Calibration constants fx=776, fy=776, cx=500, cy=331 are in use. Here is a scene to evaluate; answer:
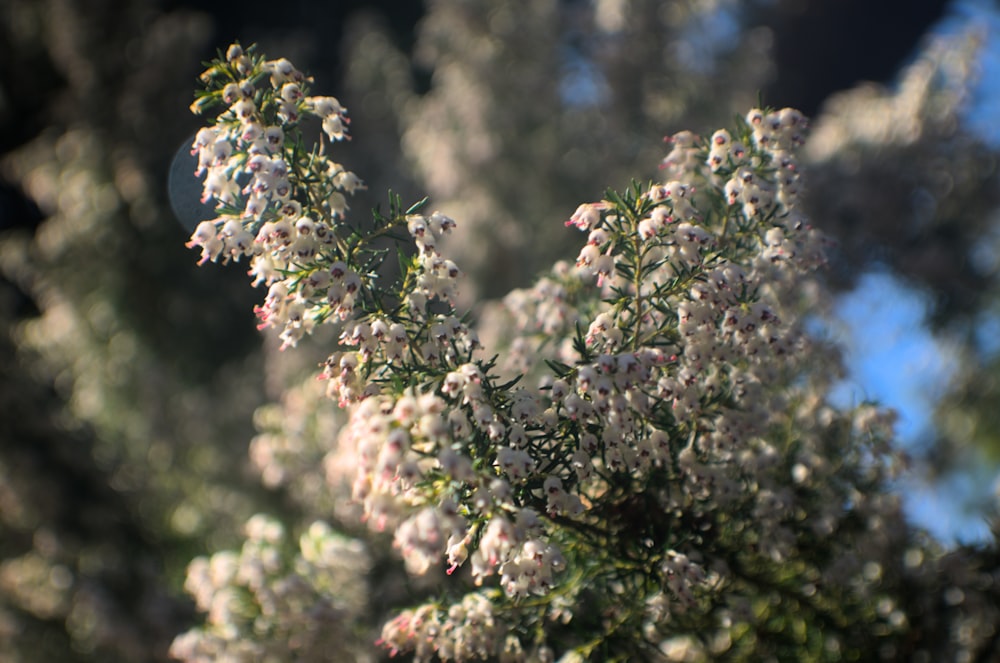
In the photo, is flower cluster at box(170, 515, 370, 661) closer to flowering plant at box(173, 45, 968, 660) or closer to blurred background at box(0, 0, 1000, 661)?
flowering plant at box(173, 45, 968, 660)

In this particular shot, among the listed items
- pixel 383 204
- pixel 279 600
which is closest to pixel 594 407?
pixel 279 600

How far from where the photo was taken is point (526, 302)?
3.09 m

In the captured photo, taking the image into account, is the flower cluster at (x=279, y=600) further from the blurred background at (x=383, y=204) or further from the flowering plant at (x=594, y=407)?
the blurred background at (x=383, y=204)

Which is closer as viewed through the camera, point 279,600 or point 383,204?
point 279,600

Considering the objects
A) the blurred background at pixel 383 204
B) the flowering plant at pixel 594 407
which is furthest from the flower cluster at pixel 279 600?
the blurred background at pixel 383 204

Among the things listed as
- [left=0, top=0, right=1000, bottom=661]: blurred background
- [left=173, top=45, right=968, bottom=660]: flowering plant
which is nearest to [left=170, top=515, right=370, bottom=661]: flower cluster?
[left=173, top=45, right=968, bottom=660]: flowering plant

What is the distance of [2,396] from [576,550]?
489 centimetres

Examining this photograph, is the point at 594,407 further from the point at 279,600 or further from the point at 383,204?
the point at 383,204

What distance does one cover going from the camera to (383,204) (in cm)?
643

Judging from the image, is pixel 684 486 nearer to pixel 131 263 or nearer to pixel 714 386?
pixel 714 386

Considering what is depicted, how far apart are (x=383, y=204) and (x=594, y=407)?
467 centimetres

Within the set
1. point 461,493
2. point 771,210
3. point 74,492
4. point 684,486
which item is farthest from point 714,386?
point 74,492

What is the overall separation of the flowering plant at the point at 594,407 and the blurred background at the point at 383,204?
164 centimetres

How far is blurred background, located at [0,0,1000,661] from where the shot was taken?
18.2 ft
